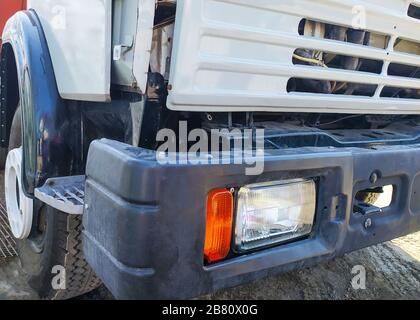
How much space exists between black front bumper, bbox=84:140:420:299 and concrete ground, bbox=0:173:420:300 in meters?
0.94

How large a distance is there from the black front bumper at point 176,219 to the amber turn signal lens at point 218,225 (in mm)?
39

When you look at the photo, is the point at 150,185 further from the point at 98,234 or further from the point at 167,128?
the point at 167,128

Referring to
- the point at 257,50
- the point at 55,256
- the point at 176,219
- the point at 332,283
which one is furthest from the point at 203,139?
the point at 332,283

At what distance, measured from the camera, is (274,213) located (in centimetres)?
143

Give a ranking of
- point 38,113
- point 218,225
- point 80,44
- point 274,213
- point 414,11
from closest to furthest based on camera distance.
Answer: point 218,225 → point 274,213 → point 80,44 → point 38,113 → point 414,11

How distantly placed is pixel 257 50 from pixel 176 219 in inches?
30.1

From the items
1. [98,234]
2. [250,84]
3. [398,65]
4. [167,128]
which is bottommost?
[98,234]

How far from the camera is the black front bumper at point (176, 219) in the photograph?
116 centimetres

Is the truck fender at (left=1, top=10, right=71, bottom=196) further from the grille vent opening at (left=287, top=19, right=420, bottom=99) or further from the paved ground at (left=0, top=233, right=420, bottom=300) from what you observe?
the grille vent opening at (left=287, top=19, right=420, bottom=99)

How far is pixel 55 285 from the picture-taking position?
6.47ft

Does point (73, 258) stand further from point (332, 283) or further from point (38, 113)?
point (332, 283)

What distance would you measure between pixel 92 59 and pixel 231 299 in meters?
1.48

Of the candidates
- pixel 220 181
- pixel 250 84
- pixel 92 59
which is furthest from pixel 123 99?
pixel 220 181

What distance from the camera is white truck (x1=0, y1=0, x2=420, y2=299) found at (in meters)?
1.22
